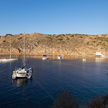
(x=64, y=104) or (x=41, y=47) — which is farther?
(x=41, y=47)

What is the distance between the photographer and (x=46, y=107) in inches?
745

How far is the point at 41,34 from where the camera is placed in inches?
7328

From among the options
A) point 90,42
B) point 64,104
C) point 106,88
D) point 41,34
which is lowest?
point 106,88

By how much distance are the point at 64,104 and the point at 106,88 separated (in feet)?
51.6

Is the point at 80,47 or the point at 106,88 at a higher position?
the point at 80,47

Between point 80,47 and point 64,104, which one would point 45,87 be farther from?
point 80,47

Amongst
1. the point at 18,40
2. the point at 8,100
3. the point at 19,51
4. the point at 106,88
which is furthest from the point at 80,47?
the point at 8,100

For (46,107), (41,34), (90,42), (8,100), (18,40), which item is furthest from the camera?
(41,34)

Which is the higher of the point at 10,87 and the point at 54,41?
the point at 54,41

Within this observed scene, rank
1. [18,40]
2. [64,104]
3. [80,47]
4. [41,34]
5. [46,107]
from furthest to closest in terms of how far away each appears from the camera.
Answer: [41,34] < [18,40] < [80,47] < [46,107] < [64,104]

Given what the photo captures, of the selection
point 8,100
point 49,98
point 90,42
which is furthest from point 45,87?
point 90,42

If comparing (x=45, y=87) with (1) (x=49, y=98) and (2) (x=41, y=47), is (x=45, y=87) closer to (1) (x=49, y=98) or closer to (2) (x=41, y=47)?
(1) (x=49, y=98)

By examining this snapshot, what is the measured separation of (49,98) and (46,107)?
3.16 m

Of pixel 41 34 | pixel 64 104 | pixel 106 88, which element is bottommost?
pixel 106 88
